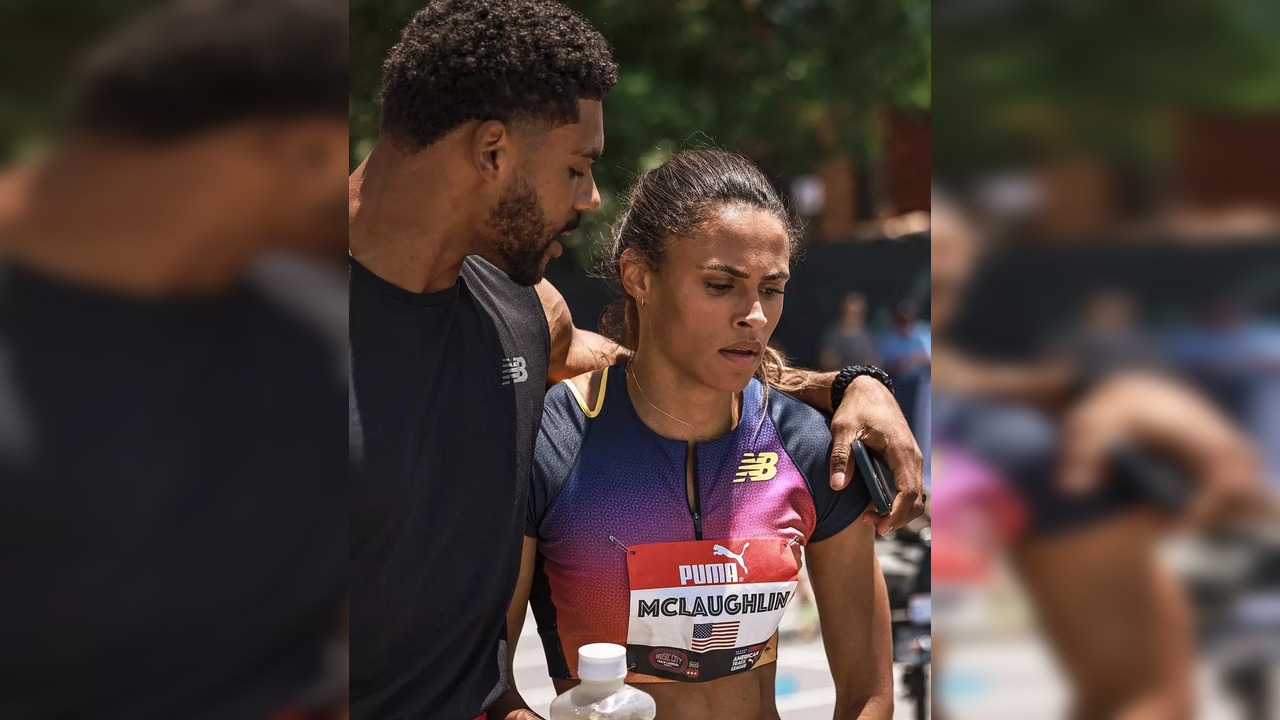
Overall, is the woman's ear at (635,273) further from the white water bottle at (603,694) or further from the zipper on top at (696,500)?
the white water bottle at (603,694)

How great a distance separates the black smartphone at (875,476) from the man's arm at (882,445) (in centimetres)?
2

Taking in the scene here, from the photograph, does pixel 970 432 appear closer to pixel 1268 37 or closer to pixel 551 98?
pixel 1268 37

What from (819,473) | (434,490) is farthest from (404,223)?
(819,473)

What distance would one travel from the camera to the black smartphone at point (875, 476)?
8.02 ft

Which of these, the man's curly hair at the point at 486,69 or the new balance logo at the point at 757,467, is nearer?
the man's curly hair at the point at 486,69

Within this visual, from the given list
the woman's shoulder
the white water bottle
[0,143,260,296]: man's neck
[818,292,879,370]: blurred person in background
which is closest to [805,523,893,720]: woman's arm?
the woman's shoulder

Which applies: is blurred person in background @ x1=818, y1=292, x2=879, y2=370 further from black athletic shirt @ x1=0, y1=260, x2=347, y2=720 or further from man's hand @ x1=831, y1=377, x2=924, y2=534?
black athletic shirt @ x1=0, y1=260, x2=347, y2=720

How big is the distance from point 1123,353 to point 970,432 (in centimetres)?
12

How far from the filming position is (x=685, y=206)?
256 centimetres

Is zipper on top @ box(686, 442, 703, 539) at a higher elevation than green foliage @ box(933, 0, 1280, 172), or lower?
lower

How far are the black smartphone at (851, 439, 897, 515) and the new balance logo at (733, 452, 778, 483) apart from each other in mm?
187

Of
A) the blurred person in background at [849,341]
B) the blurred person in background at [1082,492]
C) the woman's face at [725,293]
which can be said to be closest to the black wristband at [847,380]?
the woman's face at [725,293]

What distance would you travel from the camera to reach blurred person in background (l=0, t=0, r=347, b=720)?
28.9 inches

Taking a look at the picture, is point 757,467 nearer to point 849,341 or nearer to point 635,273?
point 635,273
